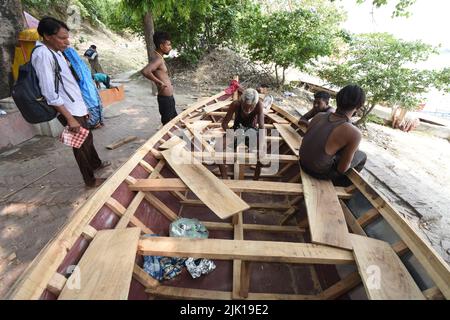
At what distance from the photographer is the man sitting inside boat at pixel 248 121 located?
3300 millimetres

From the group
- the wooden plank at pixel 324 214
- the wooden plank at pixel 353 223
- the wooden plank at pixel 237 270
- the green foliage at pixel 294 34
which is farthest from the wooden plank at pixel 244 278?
the green foliage at pixel 294 34

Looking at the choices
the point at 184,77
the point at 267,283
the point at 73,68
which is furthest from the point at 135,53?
the point at 267,283

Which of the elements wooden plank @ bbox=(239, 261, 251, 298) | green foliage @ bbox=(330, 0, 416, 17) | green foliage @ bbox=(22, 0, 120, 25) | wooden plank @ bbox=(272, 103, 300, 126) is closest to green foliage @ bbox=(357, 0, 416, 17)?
green foliage @ bbox=(330, 0, 416, 17)

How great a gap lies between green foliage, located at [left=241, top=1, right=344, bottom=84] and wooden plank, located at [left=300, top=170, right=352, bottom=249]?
800 cm

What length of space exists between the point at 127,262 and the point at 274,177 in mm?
2513

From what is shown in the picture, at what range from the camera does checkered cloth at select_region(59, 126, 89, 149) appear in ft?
8.66

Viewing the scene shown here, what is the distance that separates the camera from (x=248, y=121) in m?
3.64

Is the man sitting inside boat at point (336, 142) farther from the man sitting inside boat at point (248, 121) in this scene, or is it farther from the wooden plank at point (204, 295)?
the wooden plank at point (204, 295)

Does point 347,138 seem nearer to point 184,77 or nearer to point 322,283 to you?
point 322,283

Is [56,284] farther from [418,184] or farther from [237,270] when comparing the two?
→ [418,184]

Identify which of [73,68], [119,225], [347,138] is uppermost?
[73,68]

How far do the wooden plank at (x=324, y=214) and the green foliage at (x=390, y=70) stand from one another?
596 centimetres

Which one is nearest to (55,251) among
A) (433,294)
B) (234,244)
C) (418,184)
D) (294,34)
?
(234,244)

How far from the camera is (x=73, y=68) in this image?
8.95 ft
